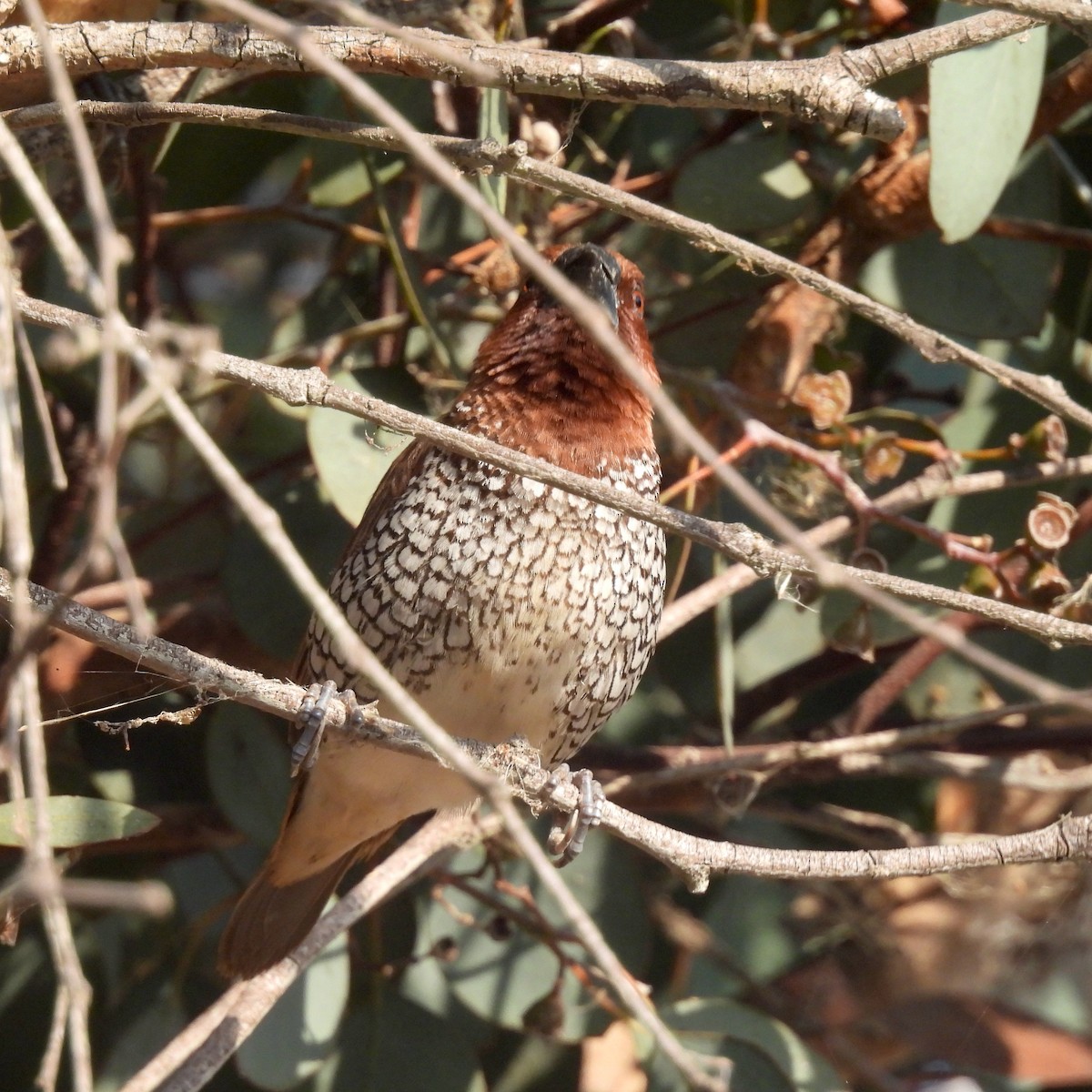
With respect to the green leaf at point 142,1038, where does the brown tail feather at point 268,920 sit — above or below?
above

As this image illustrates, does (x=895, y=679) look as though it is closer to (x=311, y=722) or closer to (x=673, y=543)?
(x=673, y=543)

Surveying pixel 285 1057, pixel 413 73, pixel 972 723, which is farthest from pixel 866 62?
pixel 285 1057

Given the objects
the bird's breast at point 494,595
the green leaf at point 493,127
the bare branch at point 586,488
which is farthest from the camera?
the bird's breast at point 494,595

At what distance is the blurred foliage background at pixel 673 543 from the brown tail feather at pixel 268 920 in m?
0.15

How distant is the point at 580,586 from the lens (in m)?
3.16

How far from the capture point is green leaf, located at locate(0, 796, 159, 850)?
2566 millimetres

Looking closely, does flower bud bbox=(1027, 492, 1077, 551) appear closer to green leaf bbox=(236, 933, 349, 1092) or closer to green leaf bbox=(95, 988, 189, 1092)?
green leaf bbox=(236, 933, 349, 1092)

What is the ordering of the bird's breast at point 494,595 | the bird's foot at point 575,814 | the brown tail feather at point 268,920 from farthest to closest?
the brown tail feather at point 268,920, the bird's breast at point 494,595, the bird's foot at point 575,814

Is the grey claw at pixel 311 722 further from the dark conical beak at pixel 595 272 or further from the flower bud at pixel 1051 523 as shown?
the flower bud at pixel 1051 523

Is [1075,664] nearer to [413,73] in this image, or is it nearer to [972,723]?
[972,723]

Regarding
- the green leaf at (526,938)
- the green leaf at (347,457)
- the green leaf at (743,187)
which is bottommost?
the green leaf at (526,938)

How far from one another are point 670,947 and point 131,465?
2.45 metres

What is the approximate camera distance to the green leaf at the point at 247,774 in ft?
12.1

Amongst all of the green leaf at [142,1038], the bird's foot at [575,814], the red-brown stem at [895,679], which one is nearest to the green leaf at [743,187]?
the red-brown stem at [895,679]
